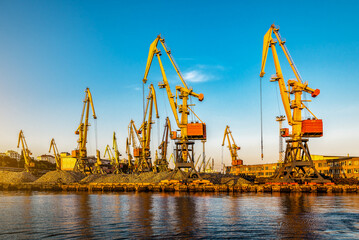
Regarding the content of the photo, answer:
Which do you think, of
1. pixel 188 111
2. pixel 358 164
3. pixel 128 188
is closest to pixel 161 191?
pixel 128 188

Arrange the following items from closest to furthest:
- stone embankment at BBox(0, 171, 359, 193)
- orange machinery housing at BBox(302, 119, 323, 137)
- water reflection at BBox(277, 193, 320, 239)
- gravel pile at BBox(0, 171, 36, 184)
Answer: water reflection at BBox(277, 193, 320, 239)
stone embankment at BBox(0, 171, 359, 193)
orange machinery housing at BBox(302, 119, 323, 137)
gravel pile at BBox(0, 171, 36, 184)

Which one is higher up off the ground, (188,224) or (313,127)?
(313,127)

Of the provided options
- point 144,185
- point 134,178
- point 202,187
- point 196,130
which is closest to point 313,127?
point 196,130

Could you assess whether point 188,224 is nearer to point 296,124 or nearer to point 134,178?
point 296,124

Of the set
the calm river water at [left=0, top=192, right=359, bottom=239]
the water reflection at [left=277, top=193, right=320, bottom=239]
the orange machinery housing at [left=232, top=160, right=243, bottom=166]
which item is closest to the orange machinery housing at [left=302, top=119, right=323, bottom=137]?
the calm river water at [left=0, top=192, right=359, bottom=239]

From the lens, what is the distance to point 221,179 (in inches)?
3221

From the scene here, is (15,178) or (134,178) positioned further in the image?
(15,178)

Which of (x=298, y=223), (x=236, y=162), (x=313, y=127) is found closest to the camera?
(x=298, y=223)

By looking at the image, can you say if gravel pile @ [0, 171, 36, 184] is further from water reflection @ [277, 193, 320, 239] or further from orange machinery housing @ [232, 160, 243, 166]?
water reflection @ [277, 193, 320, 239]

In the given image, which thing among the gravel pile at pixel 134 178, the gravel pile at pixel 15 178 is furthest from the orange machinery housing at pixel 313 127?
the gravel pile at pixel 15 178

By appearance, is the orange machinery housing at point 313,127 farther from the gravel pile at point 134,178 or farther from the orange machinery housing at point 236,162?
the orange machinery housing at point 236,162

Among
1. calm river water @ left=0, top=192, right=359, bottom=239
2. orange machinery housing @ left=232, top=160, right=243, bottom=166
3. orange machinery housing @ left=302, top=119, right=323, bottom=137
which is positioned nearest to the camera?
calm river water @ left=0, top=192, right=359, bottom=239

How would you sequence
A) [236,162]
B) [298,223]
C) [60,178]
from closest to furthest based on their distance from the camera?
[298,223], [60,178], [236,162]

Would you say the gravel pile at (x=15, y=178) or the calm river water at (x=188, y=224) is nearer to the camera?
the calm river water at (x=188, y=224)
